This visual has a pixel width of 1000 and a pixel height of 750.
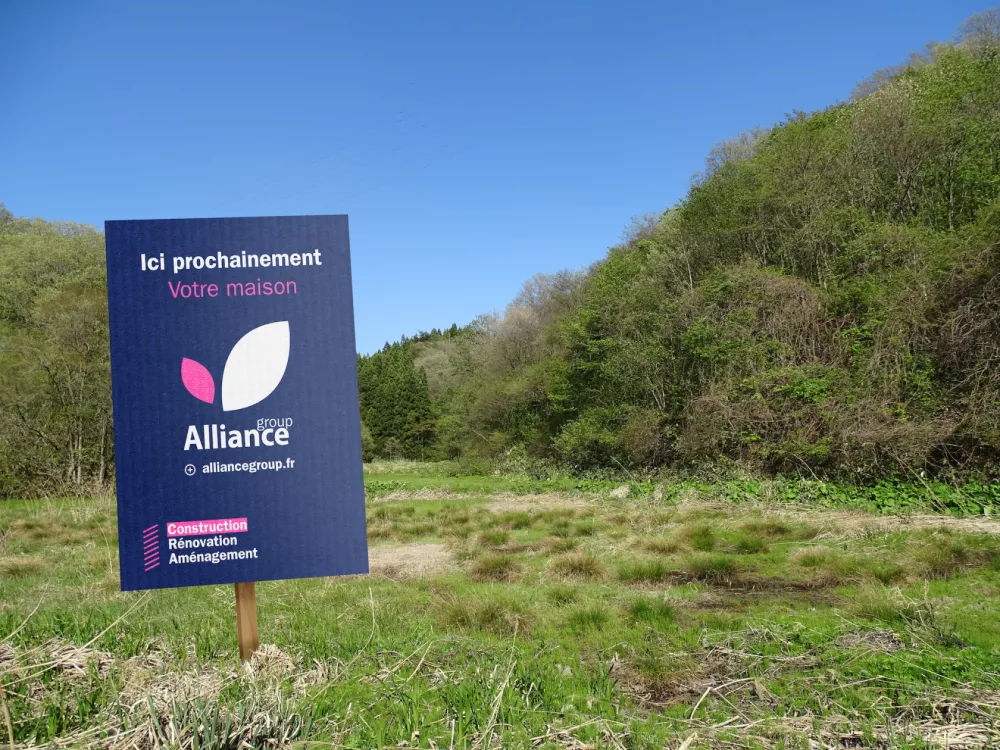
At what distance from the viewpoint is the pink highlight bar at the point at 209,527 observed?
3510 mm

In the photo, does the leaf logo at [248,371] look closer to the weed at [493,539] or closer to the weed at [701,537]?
the weed at [493,539]

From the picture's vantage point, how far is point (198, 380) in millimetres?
3564

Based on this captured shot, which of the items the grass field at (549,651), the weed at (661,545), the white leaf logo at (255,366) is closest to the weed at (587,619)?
the grass field at (549,651)

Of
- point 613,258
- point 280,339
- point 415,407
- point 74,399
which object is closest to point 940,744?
point 280,339

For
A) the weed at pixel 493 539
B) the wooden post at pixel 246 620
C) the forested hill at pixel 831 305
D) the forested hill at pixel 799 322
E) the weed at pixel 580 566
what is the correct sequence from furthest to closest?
1. the forested hill at pixel 799 322
2. the forested hill at pixel 831 305
3. the weed at pixel 493 539
4. the weed at pixel 580 566
5. the wooden post at pixel 246 620

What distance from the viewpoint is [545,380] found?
117 feet

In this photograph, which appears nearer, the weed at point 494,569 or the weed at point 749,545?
the weed at point 494,569

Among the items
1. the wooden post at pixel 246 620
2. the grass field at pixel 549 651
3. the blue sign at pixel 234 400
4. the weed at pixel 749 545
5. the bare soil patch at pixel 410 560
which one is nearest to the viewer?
the grass field at pixel 549 651

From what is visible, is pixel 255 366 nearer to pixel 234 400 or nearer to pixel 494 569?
pixel 234 400

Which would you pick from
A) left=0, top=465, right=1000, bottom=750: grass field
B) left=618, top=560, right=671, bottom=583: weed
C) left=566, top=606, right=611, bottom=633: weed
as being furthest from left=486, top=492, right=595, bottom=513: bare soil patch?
left=566, top=606, right=611, bottom=633: weed

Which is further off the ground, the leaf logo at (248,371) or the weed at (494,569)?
the leaf logo at (248,371)

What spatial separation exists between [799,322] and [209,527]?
16457 millimetres

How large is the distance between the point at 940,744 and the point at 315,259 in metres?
3.76

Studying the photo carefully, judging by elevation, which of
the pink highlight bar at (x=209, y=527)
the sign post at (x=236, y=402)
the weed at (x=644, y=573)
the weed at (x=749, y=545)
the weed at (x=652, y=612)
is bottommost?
the weed at (x=749, y=545)
